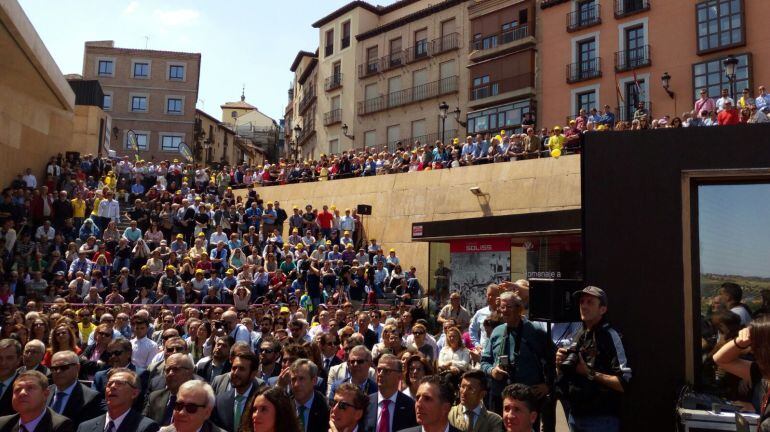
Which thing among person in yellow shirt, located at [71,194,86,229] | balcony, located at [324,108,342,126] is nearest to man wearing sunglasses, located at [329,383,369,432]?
person in yellow shirt, located at [71,194,86,229]

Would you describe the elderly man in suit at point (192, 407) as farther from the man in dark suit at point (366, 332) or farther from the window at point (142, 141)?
the window at point (142, 141)

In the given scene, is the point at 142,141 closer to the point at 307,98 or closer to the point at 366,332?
the point at 307,98

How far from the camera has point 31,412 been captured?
530 centimetres

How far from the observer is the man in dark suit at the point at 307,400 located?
6074 millimetres

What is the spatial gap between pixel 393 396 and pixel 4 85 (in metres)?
20.3

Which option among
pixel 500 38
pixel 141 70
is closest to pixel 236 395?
pixel 500 38

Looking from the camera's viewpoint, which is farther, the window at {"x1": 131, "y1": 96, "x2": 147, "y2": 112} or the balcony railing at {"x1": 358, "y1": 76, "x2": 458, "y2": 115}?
the window at {"x1": 131, "y1": 96, "x2": 147, "y2": 112}

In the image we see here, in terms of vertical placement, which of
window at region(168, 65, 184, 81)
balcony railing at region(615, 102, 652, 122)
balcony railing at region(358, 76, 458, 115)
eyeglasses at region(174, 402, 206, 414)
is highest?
window at region(168, 65, 184, 81)

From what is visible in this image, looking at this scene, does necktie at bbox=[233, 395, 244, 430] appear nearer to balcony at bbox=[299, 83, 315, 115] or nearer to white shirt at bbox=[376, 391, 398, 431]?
white shirt at bbox=[376, 391, 398, 431]

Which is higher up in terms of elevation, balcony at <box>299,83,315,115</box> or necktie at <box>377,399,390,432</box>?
balcony at <box>299,83,315,115</box>

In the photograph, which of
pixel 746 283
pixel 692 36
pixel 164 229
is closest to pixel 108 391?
pixel 746 283

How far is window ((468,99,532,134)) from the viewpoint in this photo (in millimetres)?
35594

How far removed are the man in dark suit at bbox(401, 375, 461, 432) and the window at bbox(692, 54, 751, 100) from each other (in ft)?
92.0

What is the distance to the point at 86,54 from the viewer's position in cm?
5822
